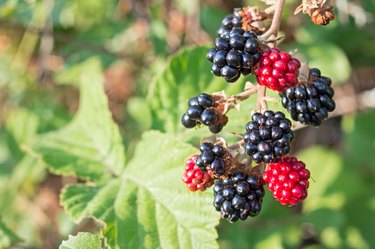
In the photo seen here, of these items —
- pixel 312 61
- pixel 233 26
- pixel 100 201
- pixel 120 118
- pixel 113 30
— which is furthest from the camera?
pixel 120 118

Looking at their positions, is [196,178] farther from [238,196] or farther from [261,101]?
[261,101]

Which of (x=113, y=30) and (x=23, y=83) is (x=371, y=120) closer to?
(x=113, y=30)

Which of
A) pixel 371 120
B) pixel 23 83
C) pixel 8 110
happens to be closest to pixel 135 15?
pixel 23 83

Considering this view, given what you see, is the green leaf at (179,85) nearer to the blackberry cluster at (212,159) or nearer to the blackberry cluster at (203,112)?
the blackberry cluster at (203,112)

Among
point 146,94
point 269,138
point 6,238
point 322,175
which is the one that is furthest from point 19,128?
point 269,138

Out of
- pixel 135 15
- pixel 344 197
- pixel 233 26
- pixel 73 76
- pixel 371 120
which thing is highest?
pixel 233 26

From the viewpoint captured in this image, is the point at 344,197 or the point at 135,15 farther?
the point at 135,15
